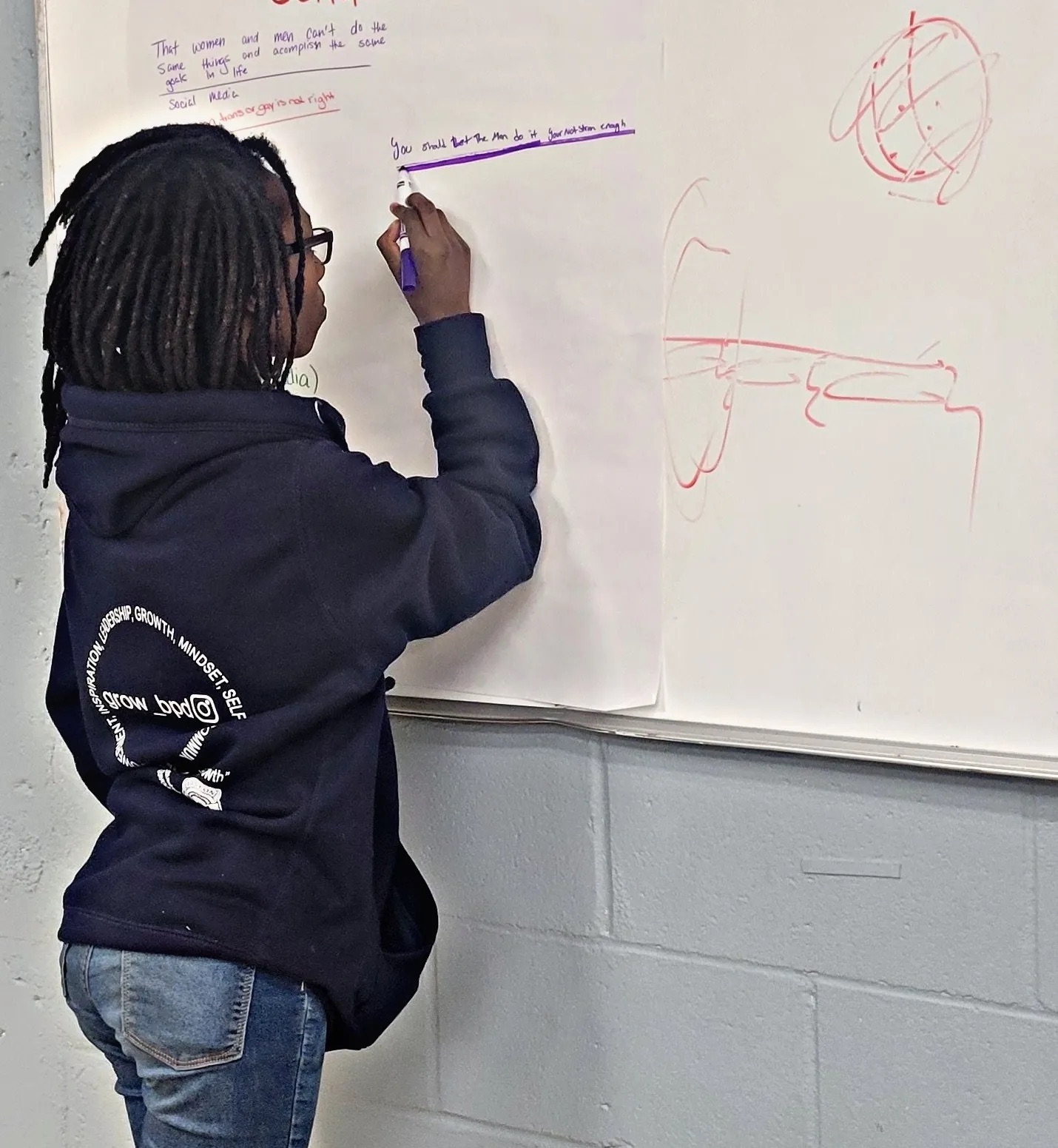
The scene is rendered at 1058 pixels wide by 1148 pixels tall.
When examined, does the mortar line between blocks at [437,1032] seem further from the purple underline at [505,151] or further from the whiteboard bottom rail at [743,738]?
the purple underline at [505,151]

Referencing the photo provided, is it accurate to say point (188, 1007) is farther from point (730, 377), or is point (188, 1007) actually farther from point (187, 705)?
point (730, 377)

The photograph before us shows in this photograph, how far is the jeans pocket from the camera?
1.03 metres

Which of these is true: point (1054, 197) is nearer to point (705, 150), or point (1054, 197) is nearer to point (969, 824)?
point (705, 150)

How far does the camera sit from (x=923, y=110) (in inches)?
39.6

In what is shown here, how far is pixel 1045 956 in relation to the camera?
1076 millimetres

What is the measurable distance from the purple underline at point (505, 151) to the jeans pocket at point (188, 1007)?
0.73m

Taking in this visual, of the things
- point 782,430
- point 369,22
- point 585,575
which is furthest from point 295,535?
point 369,22

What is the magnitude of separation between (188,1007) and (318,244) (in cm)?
70

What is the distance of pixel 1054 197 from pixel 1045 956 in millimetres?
613

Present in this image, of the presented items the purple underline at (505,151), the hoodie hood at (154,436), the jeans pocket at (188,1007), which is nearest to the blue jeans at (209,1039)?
the jeans pocket at (188,1007)

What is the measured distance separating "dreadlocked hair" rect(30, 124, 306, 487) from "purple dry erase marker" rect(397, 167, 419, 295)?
0.11 meters

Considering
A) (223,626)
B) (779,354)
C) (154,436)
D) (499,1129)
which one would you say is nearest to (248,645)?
(223,626)

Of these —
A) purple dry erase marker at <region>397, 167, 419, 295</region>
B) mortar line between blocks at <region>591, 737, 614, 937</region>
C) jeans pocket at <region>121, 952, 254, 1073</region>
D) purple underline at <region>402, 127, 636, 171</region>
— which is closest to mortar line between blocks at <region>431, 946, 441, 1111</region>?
mortar line between blocks at <region>591, 737, 614, 937</region>

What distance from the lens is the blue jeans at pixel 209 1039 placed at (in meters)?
1.04
